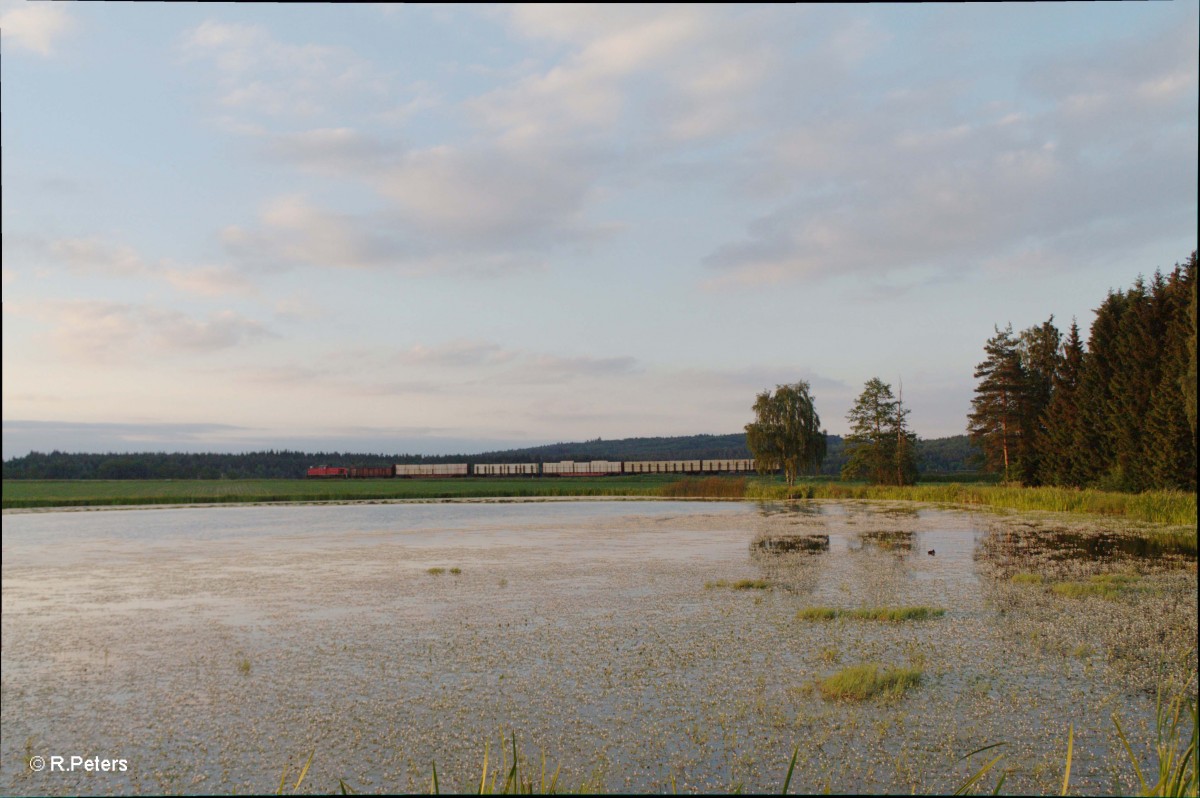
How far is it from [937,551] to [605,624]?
36.3 ft

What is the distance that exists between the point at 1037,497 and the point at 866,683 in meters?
27.9

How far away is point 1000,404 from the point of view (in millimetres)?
51000

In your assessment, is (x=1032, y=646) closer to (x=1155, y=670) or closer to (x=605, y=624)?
(x=1155, y=670)

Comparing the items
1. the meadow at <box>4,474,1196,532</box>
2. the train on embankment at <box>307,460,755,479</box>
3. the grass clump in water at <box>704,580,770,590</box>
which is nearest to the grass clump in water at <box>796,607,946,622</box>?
the grass clump in water at <box>704,580,770,590</box>

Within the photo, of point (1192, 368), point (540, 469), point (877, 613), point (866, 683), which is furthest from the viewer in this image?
point (540, 469)

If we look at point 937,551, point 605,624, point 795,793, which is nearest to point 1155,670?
point 795,793

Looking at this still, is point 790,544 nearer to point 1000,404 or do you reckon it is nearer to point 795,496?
point 795,496

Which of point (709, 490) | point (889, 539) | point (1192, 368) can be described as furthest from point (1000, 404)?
point (1192, 368)

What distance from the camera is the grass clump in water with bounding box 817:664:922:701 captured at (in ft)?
24.9

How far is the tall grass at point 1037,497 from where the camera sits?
24594 millimetres

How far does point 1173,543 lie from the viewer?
1930 centimetres

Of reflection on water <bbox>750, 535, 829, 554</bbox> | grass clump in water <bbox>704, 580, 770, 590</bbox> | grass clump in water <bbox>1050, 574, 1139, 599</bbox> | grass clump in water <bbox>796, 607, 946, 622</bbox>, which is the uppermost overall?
grass clump in water <bbox>1050, 574, 1139, 599</bbox>

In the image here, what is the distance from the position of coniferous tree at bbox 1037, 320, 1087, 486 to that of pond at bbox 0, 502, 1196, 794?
21.9 metres

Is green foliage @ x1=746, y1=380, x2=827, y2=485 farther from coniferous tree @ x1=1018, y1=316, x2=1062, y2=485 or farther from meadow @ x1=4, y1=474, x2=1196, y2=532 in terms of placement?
coniferous tree @ x1=1018, y1=316, x2=1062, y2=485
